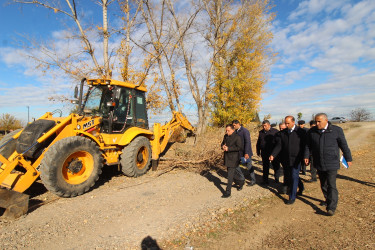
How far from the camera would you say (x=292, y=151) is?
499 cm

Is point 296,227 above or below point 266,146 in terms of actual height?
below

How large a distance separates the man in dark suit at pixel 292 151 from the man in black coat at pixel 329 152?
0.52m

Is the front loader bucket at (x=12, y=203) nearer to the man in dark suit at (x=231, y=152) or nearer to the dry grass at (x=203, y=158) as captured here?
the man in dark suit at (x=231, y=152)

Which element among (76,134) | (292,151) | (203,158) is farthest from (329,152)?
(76,134)

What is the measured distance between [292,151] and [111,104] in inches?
177

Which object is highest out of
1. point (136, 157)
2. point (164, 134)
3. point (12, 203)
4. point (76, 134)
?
point (76, 134)

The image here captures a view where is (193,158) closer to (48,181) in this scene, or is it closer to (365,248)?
(48,181)

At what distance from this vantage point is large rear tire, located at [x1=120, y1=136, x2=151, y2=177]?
6605mm

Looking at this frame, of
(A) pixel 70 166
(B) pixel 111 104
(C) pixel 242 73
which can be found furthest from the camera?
(C) pixel 242 73

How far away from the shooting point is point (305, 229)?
371cm

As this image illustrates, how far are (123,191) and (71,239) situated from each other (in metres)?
2.21

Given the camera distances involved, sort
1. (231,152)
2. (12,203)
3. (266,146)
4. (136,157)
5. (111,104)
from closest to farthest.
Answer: (12,203) → (231,152) → (111,104) → (266,146) → (136,157)

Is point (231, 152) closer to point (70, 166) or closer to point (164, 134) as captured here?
point (70, 166)

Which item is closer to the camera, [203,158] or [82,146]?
[82,146]
